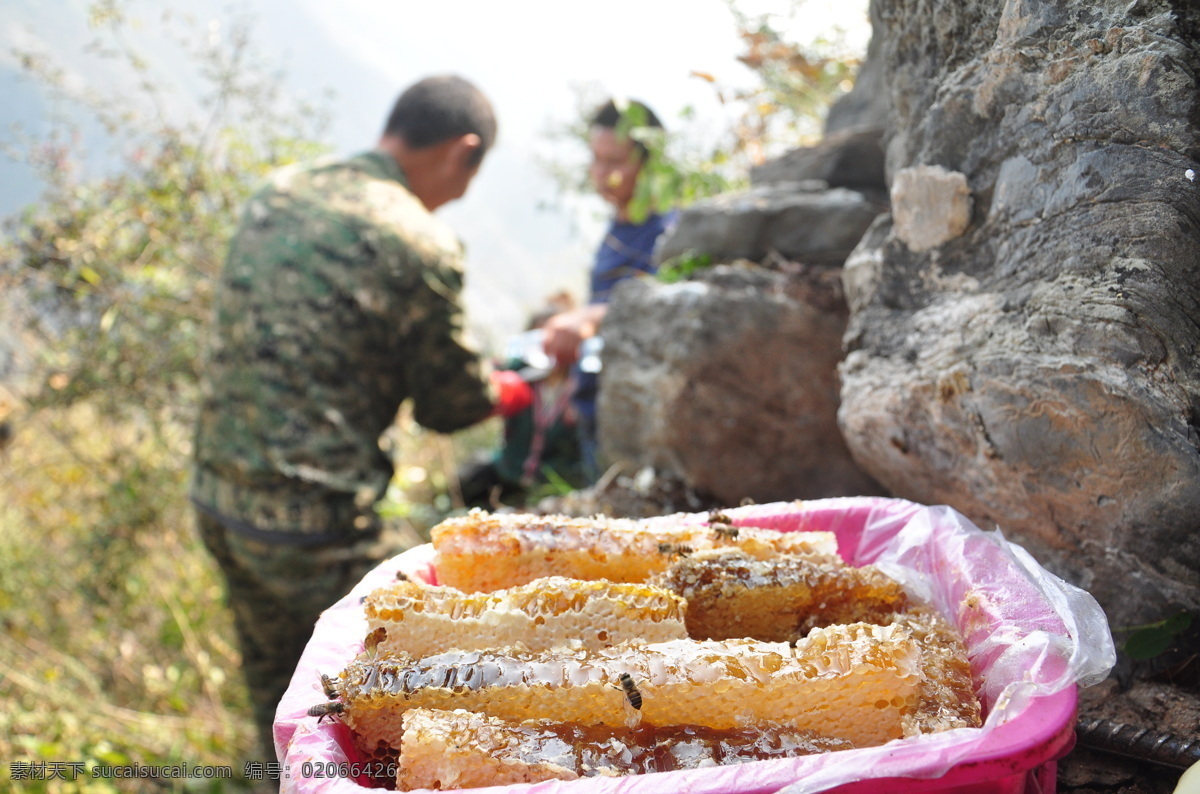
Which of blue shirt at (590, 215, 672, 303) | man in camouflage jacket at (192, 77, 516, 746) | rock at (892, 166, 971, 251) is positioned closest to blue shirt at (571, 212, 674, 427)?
blue shirt at (590, 215, 672, 303)

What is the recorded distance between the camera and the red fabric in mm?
4309

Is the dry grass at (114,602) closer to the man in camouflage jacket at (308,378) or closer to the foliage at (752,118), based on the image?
the man in camouflage jacket at (308,378)

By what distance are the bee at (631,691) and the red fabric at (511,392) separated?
3.34 m

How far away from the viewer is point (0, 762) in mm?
3291

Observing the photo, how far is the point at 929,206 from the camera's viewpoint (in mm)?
1543

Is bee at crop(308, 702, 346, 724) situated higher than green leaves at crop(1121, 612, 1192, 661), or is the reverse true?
bee at crop(308, 702, 346, 724)

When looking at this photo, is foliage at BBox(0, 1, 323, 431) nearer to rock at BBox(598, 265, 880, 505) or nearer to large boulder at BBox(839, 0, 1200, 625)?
rock at BBox(598, 265, 880, 505)

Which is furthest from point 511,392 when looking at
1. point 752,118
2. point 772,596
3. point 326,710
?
point 326,710

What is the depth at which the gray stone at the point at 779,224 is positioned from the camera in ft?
8.11

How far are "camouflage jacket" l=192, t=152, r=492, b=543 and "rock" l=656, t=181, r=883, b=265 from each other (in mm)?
1121

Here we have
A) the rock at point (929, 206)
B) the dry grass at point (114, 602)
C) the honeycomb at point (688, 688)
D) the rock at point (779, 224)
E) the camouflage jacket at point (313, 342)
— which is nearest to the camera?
the honeycomb at point (688, 688)

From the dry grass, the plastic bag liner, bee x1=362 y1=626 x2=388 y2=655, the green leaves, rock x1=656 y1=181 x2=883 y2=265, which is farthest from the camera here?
the dry grass

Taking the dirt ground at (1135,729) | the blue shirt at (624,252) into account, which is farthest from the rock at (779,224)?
the dirt ground at (1135,729)

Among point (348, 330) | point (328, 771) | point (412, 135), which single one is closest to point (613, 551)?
point (328, 771)
